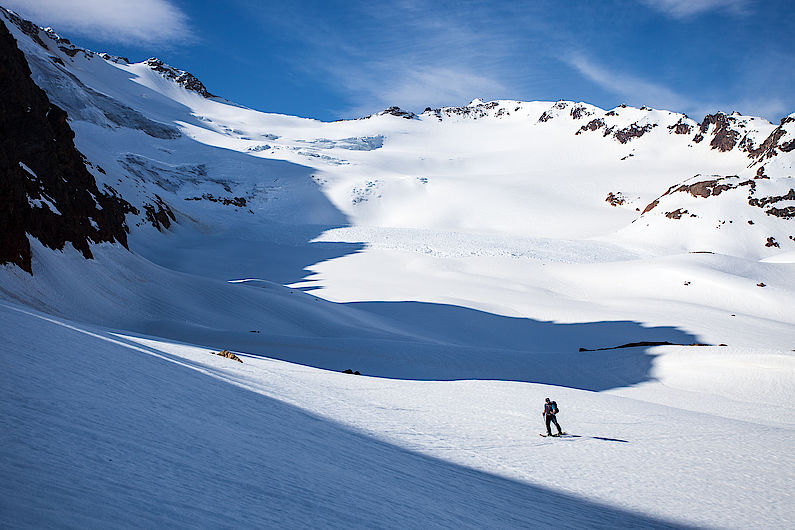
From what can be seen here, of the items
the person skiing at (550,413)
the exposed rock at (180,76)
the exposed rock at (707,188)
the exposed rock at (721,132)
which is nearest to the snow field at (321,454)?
the person skiing at (550,413)

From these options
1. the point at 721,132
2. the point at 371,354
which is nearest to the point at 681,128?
the point at 721,132

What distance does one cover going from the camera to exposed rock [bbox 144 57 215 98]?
586 ft

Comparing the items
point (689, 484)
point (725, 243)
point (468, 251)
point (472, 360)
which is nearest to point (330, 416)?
point (689, 484)

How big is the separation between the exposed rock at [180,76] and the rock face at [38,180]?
169m

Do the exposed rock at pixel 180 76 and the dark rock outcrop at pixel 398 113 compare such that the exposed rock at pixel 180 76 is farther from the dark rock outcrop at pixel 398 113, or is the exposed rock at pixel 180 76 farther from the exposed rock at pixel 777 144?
the exposed rock at pixel 777 144

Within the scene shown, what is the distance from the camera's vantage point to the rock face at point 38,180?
17188 millimetres

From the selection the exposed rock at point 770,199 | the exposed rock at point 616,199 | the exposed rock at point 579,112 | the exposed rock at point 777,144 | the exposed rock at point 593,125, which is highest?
the exposed rock at point 579,112

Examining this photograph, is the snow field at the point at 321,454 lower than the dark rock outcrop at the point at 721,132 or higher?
lower

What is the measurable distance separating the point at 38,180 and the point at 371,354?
54.1 ft

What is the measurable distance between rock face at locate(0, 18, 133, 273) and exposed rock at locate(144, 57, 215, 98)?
553 ft

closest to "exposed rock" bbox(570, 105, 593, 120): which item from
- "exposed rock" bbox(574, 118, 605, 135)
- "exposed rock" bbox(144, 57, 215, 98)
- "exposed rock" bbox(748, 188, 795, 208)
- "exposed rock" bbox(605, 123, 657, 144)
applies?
"exposed rock" bbox(574, 118, 605, 135)

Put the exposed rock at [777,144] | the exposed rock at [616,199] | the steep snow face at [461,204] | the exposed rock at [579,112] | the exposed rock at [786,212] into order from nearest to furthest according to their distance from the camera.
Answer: the steep snow face at [461,204]
the exposed rock at [786,212]
the exposed rock at [616,199]
the exposed rock at [777,144]
the exposed rock at [579,112]

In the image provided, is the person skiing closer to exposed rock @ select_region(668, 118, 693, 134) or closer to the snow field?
the snow field

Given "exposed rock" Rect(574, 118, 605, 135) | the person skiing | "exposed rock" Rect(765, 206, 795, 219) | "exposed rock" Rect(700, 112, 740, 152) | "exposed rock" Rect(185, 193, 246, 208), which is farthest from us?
"exposed rock" Rect(574, 118, 605, 135)
